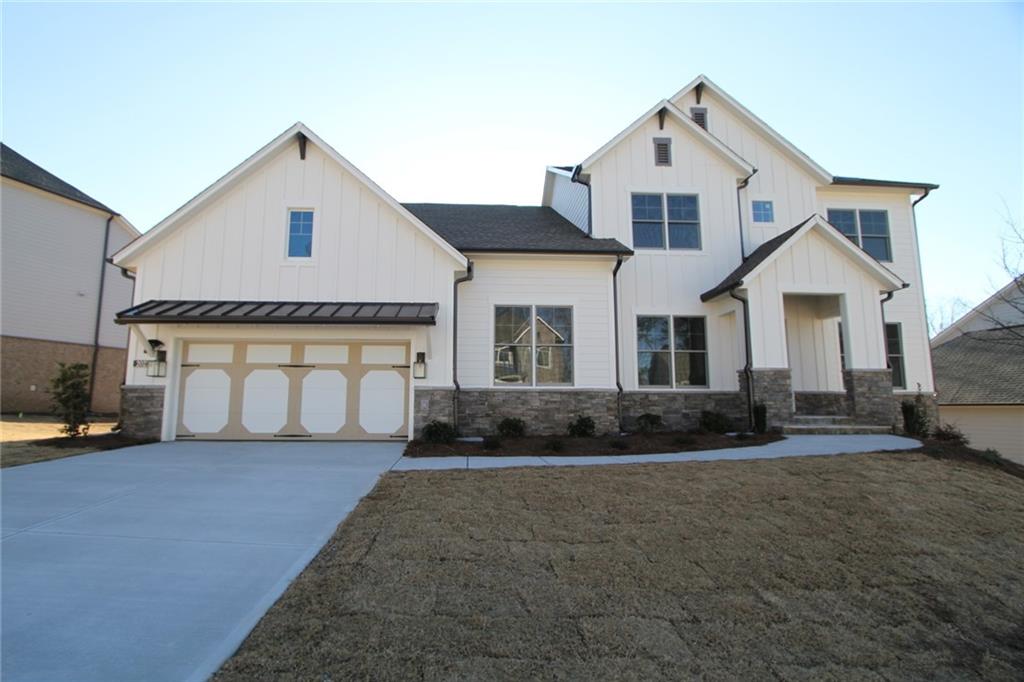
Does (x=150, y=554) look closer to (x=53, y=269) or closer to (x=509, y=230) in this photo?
(x=509, y=230)

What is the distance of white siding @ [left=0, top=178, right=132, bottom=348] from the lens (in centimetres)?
1902

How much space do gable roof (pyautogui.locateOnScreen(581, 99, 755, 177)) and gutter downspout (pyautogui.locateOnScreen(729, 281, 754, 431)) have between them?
14.5 feet

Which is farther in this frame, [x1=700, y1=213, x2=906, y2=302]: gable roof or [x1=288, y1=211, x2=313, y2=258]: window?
[x1=700, y1=213, x2=906, y2=302]: gable roof

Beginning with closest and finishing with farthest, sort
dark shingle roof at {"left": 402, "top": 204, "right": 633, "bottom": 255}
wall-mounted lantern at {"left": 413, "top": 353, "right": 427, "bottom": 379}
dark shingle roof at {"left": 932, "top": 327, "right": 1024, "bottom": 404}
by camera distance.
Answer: wall-mounted lantern at {"left": 413, "top": 353, "right": 427, "bottom": 379}
dark shingle roof at {"left": 402, "top": 204, "right": 633, "bottom": 255}
dark shingle roof at {"left": 932, "top": 327, "right": 1024, "bottom": 404}

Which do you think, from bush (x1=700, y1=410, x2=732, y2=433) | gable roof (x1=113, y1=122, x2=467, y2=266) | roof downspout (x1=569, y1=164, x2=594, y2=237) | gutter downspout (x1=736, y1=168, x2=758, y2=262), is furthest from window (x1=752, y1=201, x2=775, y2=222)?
gable roof (x1=113, y1=122, x2=467, y2=266)

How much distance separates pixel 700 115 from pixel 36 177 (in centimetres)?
→ 2601

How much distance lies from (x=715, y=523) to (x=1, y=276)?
26016 millimetres

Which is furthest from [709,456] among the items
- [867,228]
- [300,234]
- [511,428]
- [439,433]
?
[867,228]

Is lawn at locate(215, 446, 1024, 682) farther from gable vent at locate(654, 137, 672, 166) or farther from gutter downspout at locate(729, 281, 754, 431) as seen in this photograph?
gable vent at locate(654, 137, 672, 166)

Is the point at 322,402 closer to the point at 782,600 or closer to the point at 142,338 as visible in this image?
the point at 142,338

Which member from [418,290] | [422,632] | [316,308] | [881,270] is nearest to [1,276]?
[316,308]

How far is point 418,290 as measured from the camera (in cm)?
1117

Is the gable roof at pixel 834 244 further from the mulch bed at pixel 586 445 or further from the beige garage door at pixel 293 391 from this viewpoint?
the beige garage door at pixel 293 391

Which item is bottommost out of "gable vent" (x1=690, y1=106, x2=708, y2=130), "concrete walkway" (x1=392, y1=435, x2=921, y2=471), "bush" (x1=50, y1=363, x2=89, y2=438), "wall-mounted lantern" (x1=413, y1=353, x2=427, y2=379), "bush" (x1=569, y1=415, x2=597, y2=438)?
"concrete walkway" (x1=392, y1=435, x2=921, y2=471)
